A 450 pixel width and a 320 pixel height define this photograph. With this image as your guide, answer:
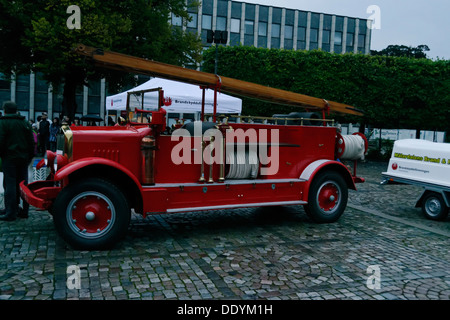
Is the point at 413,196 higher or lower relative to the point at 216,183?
lower

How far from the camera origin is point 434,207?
814 centimetres

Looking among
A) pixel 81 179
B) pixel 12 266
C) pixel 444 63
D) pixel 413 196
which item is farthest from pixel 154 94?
pixel 444 63

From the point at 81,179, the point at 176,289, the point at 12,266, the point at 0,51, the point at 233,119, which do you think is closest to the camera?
the point at 176,289

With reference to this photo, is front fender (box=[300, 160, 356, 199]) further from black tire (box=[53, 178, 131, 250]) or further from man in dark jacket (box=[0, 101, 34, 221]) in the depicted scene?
man in dark jacket (box=[0, 101, 34, 221])

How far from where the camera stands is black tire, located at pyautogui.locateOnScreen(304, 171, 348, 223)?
7.18 meters

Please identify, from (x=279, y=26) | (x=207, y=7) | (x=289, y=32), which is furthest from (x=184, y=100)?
(x=289, y=32)

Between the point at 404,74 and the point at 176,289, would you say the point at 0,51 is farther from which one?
the point at 404,74

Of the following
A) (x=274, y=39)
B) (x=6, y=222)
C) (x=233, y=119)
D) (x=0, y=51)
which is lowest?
(x=6, y=222)

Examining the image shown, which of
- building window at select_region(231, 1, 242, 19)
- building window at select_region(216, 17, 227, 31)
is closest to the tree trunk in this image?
building window at select_region(216, 17, 227, 31)

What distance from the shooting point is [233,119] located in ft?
22.6

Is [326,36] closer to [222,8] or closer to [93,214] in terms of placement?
[222,8]

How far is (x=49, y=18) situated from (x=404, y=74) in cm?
1841

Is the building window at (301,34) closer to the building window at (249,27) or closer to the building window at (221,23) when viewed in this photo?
the building window at (249,27)

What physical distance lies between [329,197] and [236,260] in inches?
110
